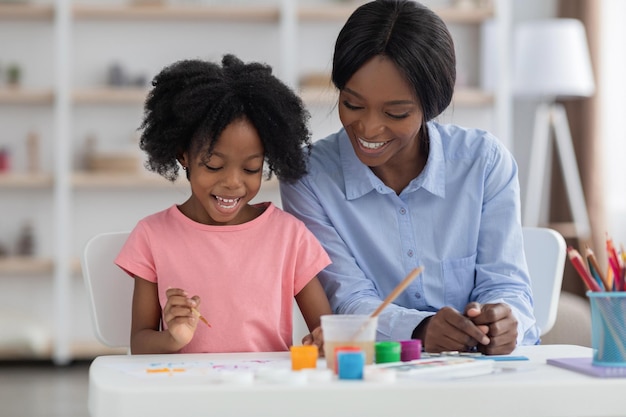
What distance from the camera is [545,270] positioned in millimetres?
2037

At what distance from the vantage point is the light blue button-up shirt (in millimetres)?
1934

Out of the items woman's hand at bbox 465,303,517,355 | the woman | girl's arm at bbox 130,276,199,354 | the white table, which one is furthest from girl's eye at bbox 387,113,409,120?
the white table

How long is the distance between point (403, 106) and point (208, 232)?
44 centimetres

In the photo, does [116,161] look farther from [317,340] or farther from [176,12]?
[317,340]

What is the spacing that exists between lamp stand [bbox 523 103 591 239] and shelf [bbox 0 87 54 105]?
8.60 feet

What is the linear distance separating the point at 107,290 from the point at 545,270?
881 millimetres

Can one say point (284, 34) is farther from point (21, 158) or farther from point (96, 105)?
point (21, 158)

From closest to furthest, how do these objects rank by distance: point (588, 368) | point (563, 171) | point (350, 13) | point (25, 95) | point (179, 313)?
point (588, 368) → point (179, 313) → point (25, 95) → point (350, 13) → point (563, 171)

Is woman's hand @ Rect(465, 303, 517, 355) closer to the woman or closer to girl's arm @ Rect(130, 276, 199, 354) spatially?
the woman

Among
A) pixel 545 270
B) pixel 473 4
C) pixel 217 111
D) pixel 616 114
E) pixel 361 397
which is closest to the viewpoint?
pixel 361 397

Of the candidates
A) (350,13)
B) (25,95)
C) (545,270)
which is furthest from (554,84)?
(545,270)

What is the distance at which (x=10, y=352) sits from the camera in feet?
16.4

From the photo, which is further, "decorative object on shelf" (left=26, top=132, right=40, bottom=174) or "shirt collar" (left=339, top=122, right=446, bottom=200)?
"decorative object on shelf" (left=26, top=132, right=40, bottom=174)

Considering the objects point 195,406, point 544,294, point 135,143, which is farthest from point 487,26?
point 195,406
